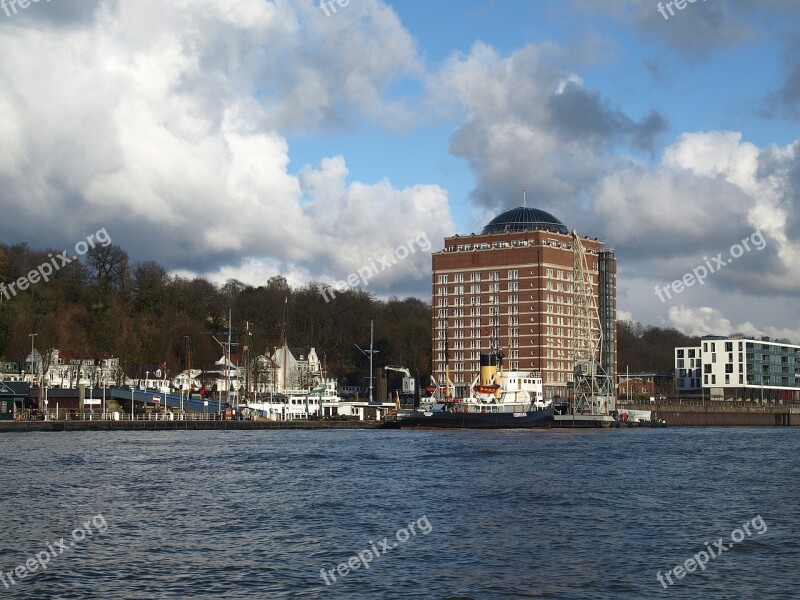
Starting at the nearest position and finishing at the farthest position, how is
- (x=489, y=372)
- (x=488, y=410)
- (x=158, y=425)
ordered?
(x=158, y=425) < (x=488, y=410) < (x=489, y=372)

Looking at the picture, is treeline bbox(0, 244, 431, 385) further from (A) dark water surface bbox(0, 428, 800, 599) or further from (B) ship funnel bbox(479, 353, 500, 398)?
(A) dark water surface bbox(0, 428, 800, 599)

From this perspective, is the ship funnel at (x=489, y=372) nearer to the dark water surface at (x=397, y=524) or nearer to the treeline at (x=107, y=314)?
the treeline at (x=107, y=314)

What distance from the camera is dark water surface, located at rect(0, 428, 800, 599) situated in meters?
32.5

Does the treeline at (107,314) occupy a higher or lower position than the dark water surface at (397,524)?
higher

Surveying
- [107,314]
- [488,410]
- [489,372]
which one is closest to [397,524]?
[488,410]

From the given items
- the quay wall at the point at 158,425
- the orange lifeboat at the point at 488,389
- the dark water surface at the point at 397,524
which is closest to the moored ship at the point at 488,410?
the orange lifeboat at the point at 488,389

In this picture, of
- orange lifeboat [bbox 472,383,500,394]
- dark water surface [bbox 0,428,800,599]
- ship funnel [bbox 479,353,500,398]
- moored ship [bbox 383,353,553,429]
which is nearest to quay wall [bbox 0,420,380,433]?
moored ship [bbox 383,353,553,429]

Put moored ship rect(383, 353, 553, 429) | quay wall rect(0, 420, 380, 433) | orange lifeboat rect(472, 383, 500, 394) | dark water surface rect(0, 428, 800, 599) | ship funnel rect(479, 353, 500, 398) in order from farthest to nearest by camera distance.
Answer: ship funnel rect(479, 353, 500, 398)
orange lifeboat rect(472, 383, 500, 394)
moored ship rect(383, 353, 553, 429)
quay wall rect(0, 420, 380, 433)
dark water surface rect(0, 428, 800, 599)

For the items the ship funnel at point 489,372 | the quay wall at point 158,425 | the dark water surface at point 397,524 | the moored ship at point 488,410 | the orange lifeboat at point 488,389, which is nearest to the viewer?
the dark water surface at point 397,524

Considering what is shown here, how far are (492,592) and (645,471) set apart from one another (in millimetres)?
42931

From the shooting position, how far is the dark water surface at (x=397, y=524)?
107 feet

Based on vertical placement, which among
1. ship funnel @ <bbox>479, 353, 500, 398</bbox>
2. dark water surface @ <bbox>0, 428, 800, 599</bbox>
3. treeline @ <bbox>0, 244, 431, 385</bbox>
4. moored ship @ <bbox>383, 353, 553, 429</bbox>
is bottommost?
dark water surface @ <bbox>0, 428, 800, 599</bbox>

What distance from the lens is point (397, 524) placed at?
4459 cm

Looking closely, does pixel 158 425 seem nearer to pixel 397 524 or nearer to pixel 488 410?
pixel 488 410
